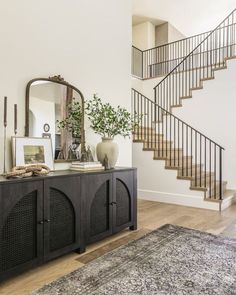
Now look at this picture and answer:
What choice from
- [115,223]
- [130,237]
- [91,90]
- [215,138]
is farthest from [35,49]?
[215,138]

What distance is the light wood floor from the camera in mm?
2004

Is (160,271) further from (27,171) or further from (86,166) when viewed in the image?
(27,171)

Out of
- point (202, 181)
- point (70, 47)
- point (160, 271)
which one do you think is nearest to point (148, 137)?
point (202, 181)

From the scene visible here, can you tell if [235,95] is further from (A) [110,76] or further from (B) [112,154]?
(B) [112,154]

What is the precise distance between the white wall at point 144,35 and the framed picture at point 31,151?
748cm

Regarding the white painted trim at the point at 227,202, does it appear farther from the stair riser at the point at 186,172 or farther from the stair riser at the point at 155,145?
the stair riser at the point at 155,145

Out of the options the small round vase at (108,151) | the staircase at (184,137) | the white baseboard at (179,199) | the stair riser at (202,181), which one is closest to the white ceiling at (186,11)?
the staircase at (184,137)

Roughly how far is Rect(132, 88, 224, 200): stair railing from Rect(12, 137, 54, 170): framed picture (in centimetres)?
220

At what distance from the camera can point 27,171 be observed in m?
2.19

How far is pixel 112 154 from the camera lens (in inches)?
124

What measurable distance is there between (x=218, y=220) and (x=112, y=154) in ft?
6.43

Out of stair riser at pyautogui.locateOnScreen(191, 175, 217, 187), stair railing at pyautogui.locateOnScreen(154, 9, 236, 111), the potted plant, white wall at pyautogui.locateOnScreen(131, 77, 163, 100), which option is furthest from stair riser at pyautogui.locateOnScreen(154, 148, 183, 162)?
white wall at pyautogui.locateOnScreen(131, 77, 163, 100)

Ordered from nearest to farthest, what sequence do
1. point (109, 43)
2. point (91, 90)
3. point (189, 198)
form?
1. point (91, 90)
2. point (109, 43)
3. point (189, 198)

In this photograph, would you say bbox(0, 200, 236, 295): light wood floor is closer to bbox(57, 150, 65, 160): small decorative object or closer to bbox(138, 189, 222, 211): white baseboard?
bbox(138, 189, 222, 211): white baseboard
